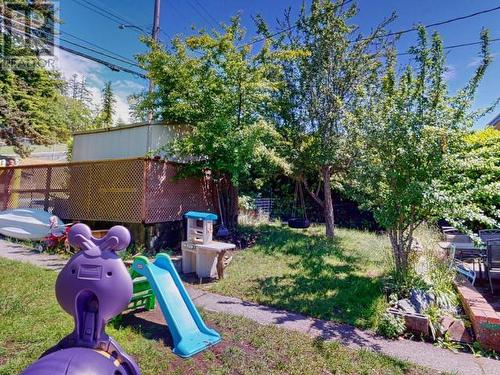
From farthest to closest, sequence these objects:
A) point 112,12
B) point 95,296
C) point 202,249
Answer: point 112,12 → point 202,249 → point 95,296

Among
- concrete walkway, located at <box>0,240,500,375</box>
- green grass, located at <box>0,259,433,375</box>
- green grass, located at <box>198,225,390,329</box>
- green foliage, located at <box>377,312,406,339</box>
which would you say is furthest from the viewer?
green grass, located at <box>198,225,390,329</box>

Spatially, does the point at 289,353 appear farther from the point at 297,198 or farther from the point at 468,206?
the point at 297,198

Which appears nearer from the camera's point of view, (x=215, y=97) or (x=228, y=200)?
(x=215, y=97)

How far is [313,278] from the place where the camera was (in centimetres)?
541

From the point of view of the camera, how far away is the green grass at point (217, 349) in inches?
109

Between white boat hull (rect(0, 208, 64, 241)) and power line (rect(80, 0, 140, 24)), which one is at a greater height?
power line (rect(80, 0, 140, 24))

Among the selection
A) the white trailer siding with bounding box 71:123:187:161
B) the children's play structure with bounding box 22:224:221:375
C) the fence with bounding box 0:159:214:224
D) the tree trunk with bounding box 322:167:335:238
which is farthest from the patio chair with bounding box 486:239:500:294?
the white trailer siding with bounding box 71:123:187:161

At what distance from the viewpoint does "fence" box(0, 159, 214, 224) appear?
6.93 metres

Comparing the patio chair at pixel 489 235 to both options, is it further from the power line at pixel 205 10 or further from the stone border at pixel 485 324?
the power line at pixel 205 10

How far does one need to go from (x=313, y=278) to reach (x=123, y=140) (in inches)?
246

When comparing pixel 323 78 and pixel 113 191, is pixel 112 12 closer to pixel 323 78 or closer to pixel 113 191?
pixel 113 191

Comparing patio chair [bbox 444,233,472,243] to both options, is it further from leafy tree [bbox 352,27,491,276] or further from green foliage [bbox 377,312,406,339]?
green foliage [bbox 377,312,406,339]

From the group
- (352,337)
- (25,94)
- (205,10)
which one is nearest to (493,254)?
(352,337)

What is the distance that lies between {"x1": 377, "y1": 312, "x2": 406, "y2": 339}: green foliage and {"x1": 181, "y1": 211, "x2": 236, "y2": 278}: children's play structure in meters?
2.60
